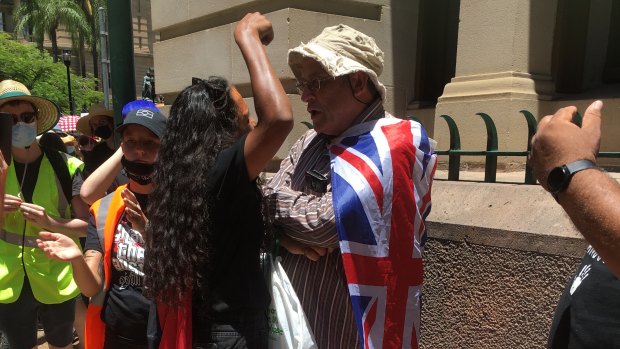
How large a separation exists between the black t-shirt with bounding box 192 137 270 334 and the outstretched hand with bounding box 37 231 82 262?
2.59 feet

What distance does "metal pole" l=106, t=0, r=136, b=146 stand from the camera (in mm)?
3273

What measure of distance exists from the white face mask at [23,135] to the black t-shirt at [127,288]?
4.44ft

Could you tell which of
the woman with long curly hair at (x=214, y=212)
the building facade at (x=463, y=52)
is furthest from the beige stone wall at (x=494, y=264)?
the woman with long curly hair at (x=214, y=212)

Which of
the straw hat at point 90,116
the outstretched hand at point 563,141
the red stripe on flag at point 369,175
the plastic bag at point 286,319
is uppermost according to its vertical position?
the outstretched hand at point 563,141

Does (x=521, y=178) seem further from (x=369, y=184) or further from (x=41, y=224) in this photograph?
(x=41, y=224)

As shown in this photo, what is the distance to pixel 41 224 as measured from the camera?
10.0 feet

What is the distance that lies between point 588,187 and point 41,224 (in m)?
3.00

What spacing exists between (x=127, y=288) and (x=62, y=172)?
1.40m

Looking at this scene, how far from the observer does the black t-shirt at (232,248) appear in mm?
1742

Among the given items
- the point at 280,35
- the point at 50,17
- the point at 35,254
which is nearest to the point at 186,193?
the point at 35,254

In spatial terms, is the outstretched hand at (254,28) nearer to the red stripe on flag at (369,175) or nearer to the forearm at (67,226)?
the red stripe on flag at (369,175)

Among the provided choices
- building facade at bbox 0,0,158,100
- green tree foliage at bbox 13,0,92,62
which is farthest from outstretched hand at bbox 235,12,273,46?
green tree foliage at bbox 13,0,92,62

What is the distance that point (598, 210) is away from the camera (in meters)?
1.14

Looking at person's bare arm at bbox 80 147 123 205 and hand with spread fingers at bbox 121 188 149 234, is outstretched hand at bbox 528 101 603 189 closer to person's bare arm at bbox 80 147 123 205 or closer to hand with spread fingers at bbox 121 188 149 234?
hand with spread fingers at bbox 121 188 149 234
